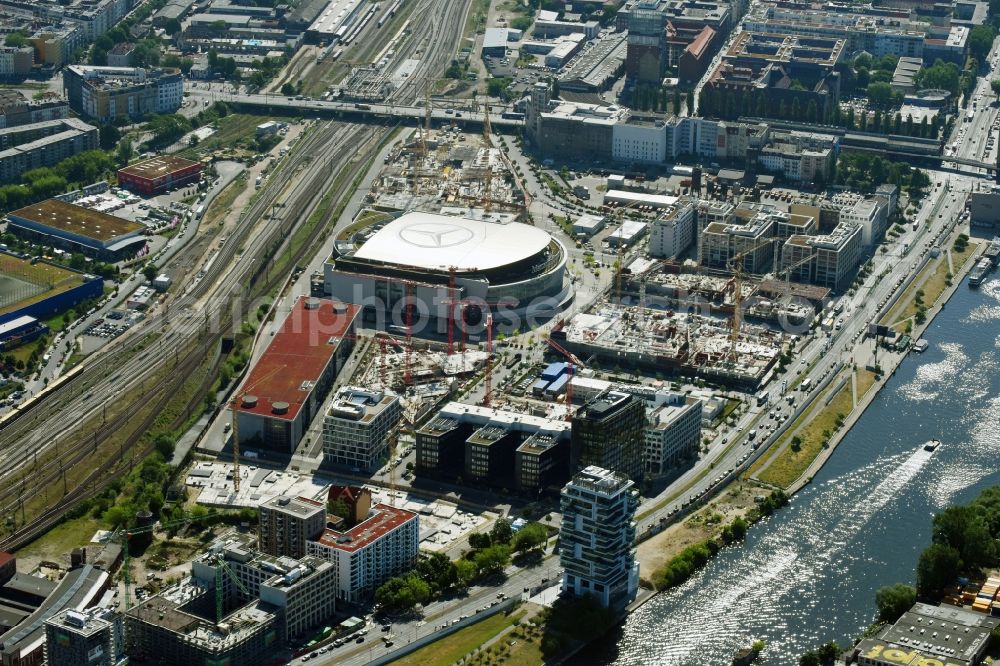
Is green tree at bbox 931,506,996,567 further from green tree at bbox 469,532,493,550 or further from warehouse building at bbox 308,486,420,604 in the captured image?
warehouse building at bbox 308,486,420,604

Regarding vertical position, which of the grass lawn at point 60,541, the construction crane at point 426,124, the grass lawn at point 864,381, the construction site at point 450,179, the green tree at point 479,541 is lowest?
the grass lawn at point 60,541

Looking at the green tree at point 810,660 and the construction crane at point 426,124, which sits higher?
the construction crane at point 426,124

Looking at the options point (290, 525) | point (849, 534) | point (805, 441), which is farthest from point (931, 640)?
point (290, 525)

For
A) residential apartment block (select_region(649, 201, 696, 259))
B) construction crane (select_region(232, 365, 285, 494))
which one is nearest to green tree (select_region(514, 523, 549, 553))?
construction crane (select_region(232, 365, 285, 494))

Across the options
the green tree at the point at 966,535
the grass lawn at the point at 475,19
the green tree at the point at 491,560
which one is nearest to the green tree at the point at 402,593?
the green tree at the point at 491,560

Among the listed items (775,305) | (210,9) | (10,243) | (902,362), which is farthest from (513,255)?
(210,9)

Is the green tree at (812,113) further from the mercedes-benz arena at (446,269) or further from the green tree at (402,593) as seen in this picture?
the green tree at (402,593)

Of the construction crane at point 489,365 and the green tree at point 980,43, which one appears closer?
the construction crane at point 489,365
